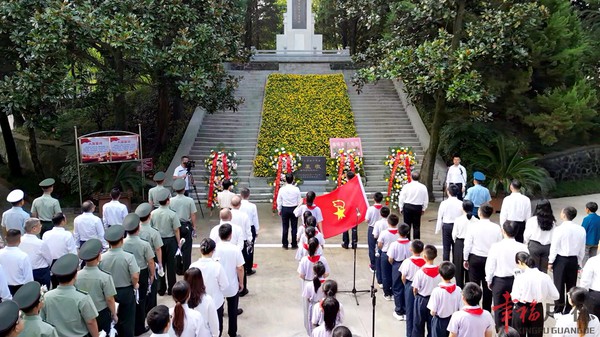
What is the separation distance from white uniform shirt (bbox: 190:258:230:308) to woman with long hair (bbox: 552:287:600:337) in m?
3.30

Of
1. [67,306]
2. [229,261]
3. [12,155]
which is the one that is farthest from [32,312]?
[12,155]

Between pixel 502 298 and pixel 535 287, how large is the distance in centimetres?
85

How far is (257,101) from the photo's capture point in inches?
765

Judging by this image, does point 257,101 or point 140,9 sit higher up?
point 140,9

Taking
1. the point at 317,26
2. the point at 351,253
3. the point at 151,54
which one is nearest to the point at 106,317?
the point at 351,253

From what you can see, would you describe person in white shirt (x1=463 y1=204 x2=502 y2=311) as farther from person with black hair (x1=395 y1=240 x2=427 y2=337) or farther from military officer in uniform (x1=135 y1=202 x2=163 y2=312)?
military officer in uniform (x1=135 y1=202 x2=163 y2=312)

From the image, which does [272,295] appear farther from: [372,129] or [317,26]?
[317,26]

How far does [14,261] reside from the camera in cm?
539

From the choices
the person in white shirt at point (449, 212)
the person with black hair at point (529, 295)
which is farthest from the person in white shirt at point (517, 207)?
the person with black hair at point (529, 295)

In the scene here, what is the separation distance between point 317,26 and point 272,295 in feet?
79.3

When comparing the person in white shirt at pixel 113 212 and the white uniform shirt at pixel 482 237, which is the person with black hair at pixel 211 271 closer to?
the person in white shirt at pixel 113 212

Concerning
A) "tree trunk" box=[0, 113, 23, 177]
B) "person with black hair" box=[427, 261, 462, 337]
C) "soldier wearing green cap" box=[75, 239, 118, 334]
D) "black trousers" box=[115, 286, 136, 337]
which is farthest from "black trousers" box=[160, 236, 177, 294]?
"tree trunk" box=[0, 113, 23, 177]

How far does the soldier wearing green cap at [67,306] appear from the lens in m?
4.23

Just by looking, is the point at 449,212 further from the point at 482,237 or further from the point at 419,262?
the point at 419,262
